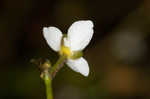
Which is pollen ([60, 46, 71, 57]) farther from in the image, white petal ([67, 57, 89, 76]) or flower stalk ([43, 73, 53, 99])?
flower stalk ([43, 73, 53, 99])

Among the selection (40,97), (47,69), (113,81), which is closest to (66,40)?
(47,69)

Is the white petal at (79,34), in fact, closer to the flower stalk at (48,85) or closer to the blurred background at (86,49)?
the flower stalk at (48,85)

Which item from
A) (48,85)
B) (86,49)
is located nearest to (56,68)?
(48,85)

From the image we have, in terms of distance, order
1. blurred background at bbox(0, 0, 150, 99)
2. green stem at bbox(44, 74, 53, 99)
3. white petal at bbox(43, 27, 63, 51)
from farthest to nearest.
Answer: blurred background at bbox(0, 0, 150, 99) < white petal at bbox(43, 27, 63, 51) < green stem at bbox(44, 74, 53, 99)

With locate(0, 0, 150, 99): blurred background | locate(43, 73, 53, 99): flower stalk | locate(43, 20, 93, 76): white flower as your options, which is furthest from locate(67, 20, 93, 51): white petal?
locate(0, 0, 150, 99): blurred background

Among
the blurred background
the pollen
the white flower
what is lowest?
the blurred background

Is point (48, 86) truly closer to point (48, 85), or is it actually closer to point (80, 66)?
point (48, 85)
